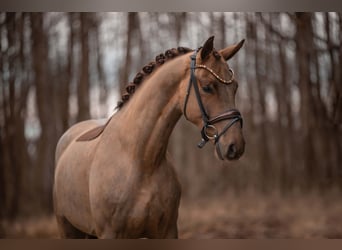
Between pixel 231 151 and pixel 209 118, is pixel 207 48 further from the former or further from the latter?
pixel 231 151

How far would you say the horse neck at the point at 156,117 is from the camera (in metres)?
2.09

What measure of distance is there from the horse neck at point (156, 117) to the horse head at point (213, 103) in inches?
2.1

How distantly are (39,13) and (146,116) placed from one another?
1.22m

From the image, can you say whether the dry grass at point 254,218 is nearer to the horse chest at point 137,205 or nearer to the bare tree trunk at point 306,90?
the bare tree trunk at point 306,90

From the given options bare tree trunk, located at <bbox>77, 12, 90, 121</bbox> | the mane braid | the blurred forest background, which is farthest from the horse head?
bare tree trunk, located at <bbox>77, 12, 90, 121</bbox>

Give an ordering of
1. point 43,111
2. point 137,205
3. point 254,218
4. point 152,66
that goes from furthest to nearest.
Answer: point 43,111 → point 254,218 → point 152,66 → point 137,205

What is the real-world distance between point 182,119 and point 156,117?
2.02ft

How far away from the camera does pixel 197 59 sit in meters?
2.08

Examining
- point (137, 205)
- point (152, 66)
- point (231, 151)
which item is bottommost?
point (137, 205)

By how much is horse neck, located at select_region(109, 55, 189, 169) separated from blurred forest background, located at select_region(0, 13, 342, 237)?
59 centimetres

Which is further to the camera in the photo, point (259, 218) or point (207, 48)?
point (259, 218)

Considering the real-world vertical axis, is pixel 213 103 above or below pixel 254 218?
above

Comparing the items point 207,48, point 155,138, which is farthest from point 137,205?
point 207,48

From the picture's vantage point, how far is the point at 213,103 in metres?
2.05
